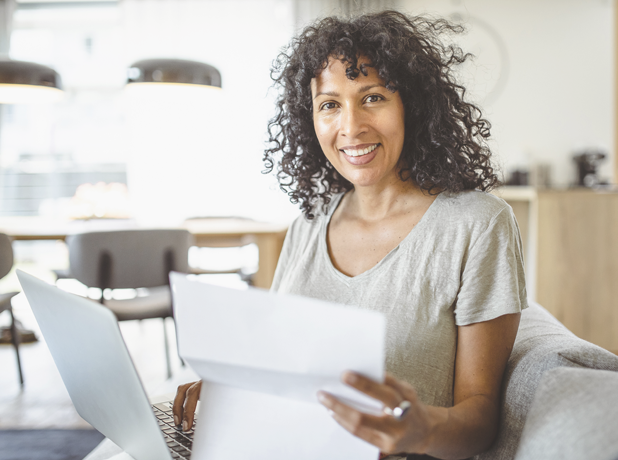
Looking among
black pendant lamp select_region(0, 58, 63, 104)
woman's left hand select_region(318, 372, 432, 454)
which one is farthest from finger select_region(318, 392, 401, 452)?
black pendant lamp select_region(0, 58, 63, 104)

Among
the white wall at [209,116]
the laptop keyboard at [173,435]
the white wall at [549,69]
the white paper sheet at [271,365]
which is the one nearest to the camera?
the white paper sheet at [271,365]

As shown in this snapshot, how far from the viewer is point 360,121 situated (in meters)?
1.05

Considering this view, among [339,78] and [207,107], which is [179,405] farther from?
[207,107]

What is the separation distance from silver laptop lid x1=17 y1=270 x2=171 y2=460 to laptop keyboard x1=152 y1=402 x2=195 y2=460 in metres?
0.09

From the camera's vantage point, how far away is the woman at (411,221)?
897 millimetres

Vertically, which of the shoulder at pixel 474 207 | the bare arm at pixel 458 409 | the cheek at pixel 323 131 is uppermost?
the cheek at pixel 323 131

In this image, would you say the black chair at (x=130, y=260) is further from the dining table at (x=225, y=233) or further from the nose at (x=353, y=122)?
the nose at (x=353, y=122)

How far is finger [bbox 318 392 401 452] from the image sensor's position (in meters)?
0.57

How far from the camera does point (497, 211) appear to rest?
96 cm

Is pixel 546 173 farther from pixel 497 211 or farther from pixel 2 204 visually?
pixel 2 204

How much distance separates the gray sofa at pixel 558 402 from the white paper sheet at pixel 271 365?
0.22m

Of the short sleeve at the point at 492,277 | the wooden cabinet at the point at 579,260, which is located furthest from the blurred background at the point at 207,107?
the short sleeve at the point at 492,277

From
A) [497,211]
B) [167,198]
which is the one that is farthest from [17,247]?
[497,211]

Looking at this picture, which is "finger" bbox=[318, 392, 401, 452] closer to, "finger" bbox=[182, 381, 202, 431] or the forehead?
"finger" bbox=[182, 381, 202, 431]
